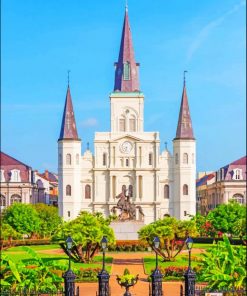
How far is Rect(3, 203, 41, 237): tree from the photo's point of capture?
66312mm

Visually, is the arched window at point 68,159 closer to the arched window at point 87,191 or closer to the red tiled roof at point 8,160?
the arched window at point 87,191

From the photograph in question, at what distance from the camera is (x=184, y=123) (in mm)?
85312

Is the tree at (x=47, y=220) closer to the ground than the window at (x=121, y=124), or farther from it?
closer to the ground

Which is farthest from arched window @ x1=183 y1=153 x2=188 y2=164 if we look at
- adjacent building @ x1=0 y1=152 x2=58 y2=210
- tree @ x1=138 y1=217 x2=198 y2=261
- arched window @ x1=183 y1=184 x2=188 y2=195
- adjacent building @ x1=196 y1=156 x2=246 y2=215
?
tree @ x1=138 y1=217 x2=198 y2=261

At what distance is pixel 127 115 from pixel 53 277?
62774 millimetres

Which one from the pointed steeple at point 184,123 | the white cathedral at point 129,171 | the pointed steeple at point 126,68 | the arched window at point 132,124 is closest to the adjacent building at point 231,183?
the white cathedral at point 129,171

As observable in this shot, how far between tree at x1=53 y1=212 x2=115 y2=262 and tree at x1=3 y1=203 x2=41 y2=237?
2511 cm

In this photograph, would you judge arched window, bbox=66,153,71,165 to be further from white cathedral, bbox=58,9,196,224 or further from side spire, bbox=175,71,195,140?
side spire, bbox=175,71,195,140

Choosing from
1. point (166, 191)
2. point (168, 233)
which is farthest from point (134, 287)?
point (166, 191)

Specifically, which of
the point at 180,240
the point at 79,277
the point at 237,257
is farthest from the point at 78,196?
the point at 237,257

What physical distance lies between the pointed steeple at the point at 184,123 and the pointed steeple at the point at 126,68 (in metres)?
7.17

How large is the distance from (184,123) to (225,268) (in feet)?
197

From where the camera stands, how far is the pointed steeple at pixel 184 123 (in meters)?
85.1

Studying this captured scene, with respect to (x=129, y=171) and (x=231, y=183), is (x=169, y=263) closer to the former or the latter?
(x=129, y=171)
